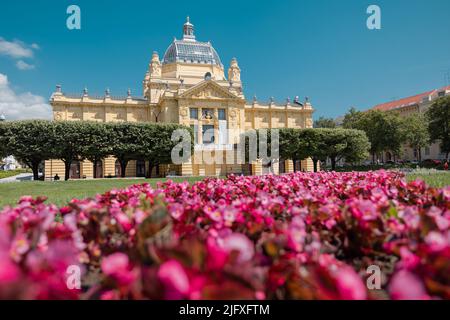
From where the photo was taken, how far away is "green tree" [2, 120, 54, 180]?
29.3 metres

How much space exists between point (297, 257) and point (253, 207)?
53.8 inches

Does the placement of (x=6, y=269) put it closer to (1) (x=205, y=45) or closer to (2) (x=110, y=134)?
(2) (x=110, y=134)

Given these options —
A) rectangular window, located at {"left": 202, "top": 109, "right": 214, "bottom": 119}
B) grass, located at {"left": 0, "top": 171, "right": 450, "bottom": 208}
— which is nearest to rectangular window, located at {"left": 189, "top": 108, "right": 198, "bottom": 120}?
rectangular window, located at {"left": 202, "top": 109, "right": 214, "bottom": 119}

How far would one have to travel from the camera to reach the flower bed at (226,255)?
139 cm

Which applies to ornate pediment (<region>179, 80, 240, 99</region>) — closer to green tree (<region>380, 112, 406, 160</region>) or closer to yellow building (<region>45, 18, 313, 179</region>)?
yellow building (<region>45, 18, 313, 179</region>)

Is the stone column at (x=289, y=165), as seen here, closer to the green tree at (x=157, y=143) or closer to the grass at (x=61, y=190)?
the green tree at (x=157, y=143)

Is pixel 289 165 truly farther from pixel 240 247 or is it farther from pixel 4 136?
pixel 240 247

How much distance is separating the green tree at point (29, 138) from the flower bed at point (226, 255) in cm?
3155

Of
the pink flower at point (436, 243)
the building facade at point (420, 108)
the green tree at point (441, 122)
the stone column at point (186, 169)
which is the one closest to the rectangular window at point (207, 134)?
the stone column at point (186, 169)

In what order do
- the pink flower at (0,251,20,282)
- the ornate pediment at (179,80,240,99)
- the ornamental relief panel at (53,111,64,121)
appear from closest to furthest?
the pink flower at (0,251,20,282) < the ornamental relief panel at (53,111,64,121) < the ornate pediment at (179,80,240,99)

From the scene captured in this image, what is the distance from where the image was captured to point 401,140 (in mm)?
47844

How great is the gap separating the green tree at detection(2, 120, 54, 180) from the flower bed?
3155 centimetres

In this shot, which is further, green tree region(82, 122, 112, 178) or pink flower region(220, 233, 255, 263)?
green tree region(82, 122, 112, 178)
